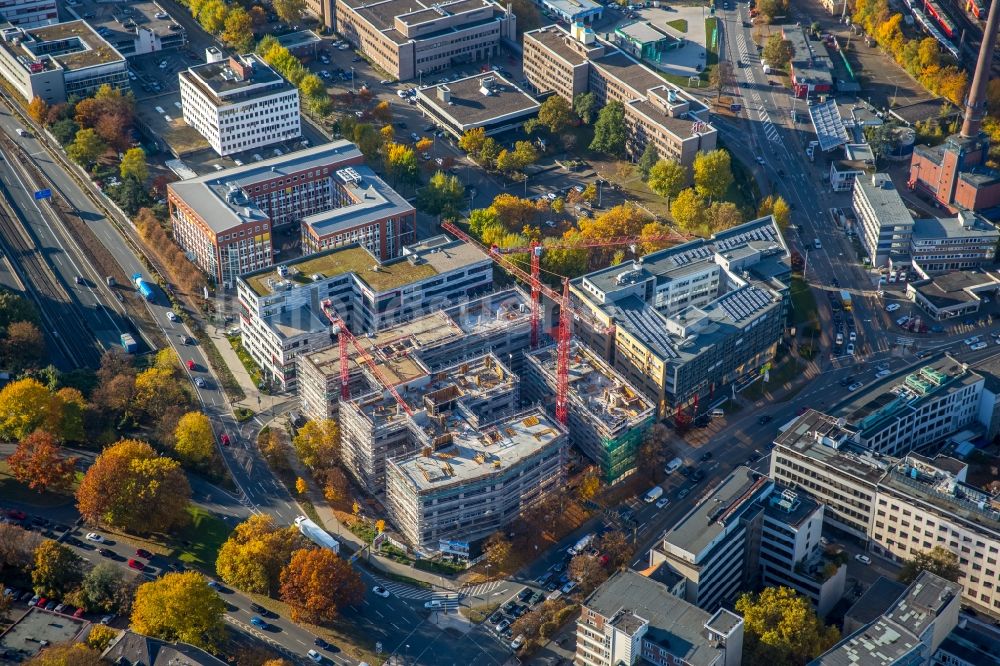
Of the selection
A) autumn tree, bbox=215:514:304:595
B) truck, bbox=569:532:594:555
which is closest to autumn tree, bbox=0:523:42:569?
autumn tree, bbox=215:514:304:595

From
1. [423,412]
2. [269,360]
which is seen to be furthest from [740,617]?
[269,360]

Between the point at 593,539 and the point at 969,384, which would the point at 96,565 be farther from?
the point at 969,384

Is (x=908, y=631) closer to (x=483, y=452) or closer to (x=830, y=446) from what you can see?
(x=830, y=446)

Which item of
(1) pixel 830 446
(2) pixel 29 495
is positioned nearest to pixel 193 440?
(2) pixel 29 495

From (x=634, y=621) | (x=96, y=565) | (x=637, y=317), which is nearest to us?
(x=634, y=621)

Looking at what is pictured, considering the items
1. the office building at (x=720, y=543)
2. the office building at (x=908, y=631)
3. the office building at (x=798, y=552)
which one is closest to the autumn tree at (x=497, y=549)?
the office building at (x=720, y=543)

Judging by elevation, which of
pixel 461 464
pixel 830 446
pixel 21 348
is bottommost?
pixel 21 348
